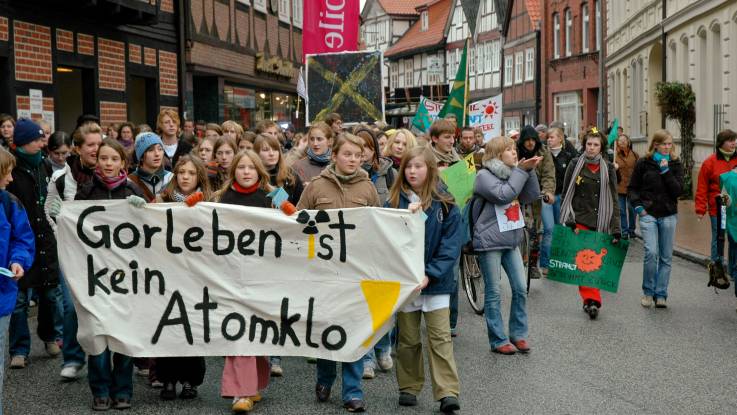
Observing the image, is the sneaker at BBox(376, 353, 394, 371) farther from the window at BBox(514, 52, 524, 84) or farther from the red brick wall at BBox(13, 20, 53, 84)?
the window at BBox(514, 52, 524, 84)

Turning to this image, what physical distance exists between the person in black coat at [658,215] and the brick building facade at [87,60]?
974 centimetres

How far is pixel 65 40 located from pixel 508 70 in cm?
4814

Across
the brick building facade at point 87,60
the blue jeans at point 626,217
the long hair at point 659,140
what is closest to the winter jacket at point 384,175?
the long hair at point 659,140

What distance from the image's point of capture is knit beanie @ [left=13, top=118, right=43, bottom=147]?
7941 mm


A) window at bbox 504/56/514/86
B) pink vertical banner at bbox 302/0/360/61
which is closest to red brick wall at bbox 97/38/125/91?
pink vertical banner at bbox 302/0/360/61

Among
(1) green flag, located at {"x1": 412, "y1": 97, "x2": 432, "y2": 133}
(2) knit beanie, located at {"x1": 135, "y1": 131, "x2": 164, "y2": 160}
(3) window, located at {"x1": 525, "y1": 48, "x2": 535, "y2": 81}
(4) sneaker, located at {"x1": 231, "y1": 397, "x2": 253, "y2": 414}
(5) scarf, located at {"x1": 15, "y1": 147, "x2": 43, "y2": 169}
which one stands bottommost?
(4) sneaker, located at {"x1": 231, "y1": 397, "x2": 253, "y2": 414}

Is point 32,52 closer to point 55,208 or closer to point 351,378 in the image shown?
point 55,208

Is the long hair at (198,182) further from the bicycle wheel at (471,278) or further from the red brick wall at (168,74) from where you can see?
the red brick wall at (168,74)

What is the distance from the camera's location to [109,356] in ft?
22.6

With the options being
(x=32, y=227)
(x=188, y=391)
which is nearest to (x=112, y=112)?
(x=32, y=227)

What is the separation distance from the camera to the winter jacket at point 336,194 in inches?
280

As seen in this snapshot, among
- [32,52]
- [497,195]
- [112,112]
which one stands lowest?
[497,195]

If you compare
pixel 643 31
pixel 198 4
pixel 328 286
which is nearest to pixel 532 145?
pixel 328 286

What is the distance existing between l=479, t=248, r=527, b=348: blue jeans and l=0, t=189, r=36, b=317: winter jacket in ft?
12.3
